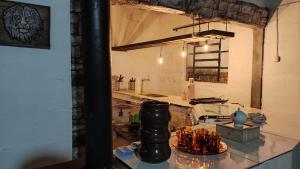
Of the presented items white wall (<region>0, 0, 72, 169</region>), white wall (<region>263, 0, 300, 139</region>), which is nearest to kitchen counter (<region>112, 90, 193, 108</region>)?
white wall (<region>263, 0, 300, 139</region>)

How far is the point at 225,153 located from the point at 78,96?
3.52 ft

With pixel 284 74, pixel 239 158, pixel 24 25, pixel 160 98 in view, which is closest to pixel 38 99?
pixel 24 25

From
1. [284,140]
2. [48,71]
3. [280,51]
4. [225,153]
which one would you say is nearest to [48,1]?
[48,71]

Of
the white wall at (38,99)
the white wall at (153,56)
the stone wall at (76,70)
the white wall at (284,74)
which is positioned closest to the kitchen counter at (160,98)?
the white wall at (153,56)

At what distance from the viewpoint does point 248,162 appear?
4.14 ft

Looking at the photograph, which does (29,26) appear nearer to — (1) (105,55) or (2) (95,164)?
(1) (105,55)

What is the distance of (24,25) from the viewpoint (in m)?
1.45

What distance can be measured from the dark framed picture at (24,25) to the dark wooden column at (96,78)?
0.62 meters

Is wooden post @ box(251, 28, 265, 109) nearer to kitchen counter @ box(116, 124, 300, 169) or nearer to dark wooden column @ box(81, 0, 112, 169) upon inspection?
kitchen counter @ box(116, 124, 300, 169)

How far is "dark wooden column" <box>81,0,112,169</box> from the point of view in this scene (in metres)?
1.02

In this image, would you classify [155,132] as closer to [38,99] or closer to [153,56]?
[38,99]

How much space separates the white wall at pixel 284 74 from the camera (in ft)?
8.99

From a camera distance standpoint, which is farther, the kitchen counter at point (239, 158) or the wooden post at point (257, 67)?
the wooden post at point (257, 67)

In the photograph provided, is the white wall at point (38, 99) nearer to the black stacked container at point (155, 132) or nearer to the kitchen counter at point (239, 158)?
the kitchen counter at point (239, 158)
